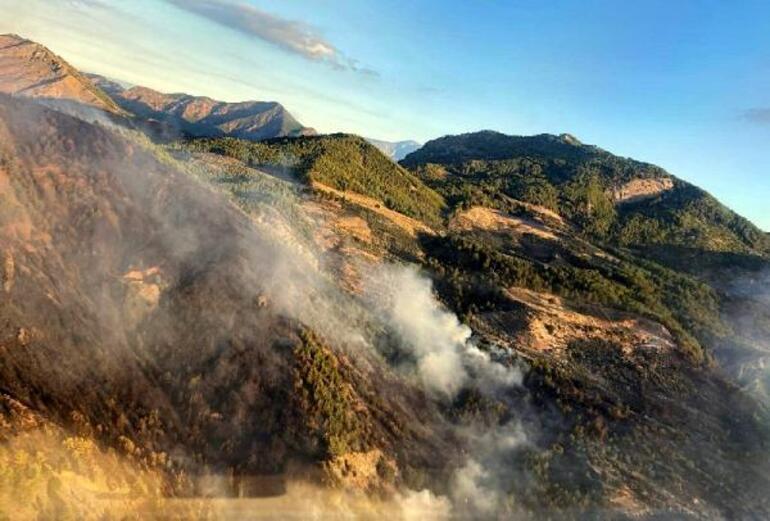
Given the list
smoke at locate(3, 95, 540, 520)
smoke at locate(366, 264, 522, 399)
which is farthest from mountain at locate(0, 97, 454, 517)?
smoke at locate(366, 264, 522, 399)

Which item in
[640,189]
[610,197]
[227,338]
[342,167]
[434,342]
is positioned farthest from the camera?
[640,189]

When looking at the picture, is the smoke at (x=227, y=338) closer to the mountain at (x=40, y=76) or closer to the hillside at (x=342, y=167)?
the hillside at (x=342, y=167)

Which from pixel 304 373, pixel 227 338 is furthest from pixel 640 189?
pixel 227 338

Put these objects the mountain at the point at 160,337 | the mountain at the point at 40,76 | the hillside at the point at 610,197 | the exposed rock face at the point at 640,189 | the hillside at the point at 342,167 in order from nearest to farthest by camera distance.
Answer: the mountain at the point at 160,337
the hillside at the point at 342,167
the hillside at the point at 610,197
the exposed rock face at the point at 640,189
the mountain at the point at 40,76

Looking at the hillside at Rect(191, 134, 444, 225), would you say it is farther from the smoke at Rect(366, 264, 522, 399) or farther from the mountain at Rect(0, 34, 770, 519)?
the smoke at Rect(366, 264, 522, 399)

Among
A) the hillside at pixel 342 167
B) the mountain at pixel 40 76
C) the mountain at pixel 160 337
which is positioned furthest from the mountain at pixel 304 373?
the mountain at pixel 40 76

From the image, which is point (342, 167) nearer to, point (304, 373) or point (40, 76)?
point (304, 373)

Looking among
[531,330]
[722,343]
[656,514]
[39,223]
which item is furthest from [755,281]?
[39,223]
